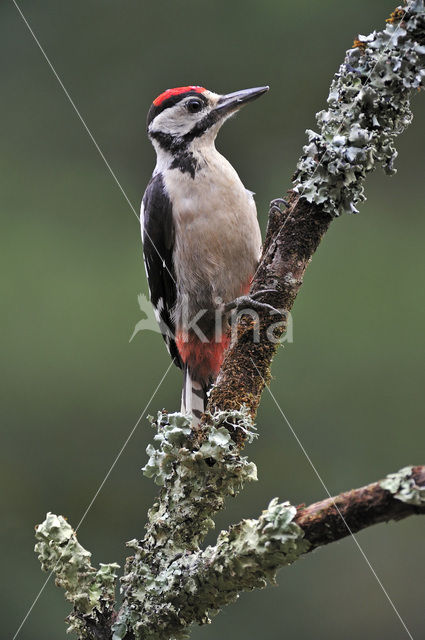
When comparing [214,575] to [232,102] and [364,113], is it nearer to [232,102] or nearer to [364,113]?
[364,113]

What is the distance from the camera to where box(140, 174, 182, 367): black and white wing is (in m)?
2.89

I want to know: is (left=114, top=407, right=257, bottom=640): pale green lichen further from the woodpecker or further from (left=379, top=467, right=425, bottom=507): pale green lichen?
the woodpecker

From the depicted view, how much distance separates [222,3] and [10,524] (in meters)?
3.23

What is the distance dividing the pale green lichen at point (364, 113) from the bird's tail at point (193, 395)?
3.52ft

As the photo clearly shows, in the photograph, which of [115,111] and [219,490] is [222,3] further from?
[219,490]

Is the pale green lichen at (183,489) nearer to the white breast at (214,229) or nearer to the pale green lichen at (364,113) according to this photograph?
the pale green lichen at (364,113)

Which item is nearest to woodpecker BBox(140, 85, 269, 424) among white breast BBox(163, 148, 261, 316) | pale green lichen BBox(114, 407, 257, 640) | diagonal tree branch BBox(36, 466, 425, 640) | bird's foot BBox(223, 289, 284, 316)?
white breast BBox(163, 148, 261, 316)

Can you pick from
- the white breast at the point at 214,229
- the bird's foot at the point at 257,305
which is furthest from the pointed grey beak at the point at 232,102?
the bird's foot at the point at 257,305

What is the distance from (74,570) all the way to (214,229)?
4.96 feet

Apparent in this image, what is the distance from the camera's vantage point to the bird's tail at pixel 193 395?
105 inches

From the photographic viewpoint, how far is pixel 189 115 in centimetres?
299

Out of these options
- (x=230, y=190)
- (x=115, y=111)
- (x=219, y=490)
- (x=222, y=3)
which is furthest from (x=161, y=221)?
(x=222, y=3)

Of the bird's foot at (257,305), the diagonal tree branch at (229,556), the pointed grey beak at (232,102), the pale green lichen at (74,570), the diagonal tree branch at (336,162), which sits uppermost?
the pointed grey beak at (232,102)

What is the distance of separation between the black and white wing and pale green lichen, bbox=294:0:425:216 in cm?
114
